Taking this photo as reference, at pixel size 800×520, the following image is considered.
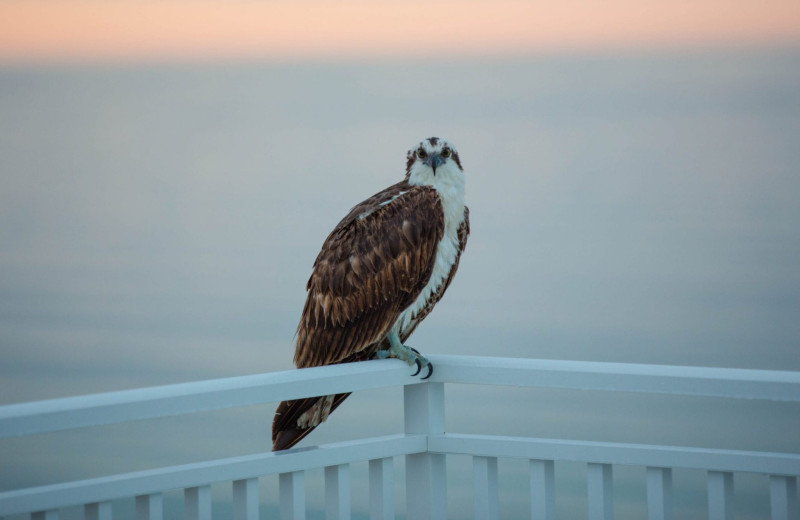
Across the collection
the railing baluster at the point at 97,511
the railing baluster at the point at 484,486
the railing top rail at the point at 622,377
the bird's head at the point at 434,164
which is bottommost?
the railing baluster at the point at 484,486

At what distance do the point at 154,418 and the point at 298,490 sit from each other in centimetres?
57

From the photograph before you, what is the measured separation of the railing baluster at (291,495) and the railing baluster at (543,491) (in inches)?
26.8

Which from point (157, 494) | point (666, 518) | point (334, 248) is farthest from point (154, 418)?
point (334, 248)

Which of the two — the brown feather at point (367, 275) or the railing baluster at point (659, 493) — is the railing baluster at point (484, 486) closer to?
the railing baluster at point (659, 493)

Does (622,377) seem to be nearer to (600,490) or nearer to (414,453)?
(600,490)

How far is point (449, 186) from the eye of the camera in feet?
15.3

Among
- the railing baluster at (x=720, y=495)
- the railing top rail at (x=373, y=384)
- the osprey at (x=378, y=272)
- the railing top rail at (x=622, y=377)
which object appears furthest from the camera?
the osprey at (x=378, y=272)

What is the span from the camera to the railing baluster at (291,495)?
9.52 feet

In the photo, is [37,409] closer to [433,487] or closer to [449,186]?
[433,487]

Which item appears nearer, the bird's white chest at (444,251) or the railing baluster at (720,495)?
the railing baluster at (720,495)

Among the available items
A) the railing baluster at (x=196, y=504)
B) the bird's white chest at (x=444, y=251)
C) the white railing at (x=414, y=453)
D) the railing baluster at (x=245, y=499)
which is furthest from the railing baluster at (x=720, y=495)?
the bird's white chest at (x=444, y=251)

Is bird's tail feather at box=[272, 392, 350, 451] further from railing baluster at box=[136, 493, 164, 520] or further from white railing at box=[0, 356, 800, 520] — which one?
railing baluster at box=[136, 493, 164, 520]

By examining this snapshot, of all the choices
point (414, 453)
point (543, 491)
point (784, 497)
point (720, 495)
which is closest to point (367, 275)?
point (414, 453)

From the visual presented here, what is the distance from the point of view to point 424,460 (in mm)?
3293
